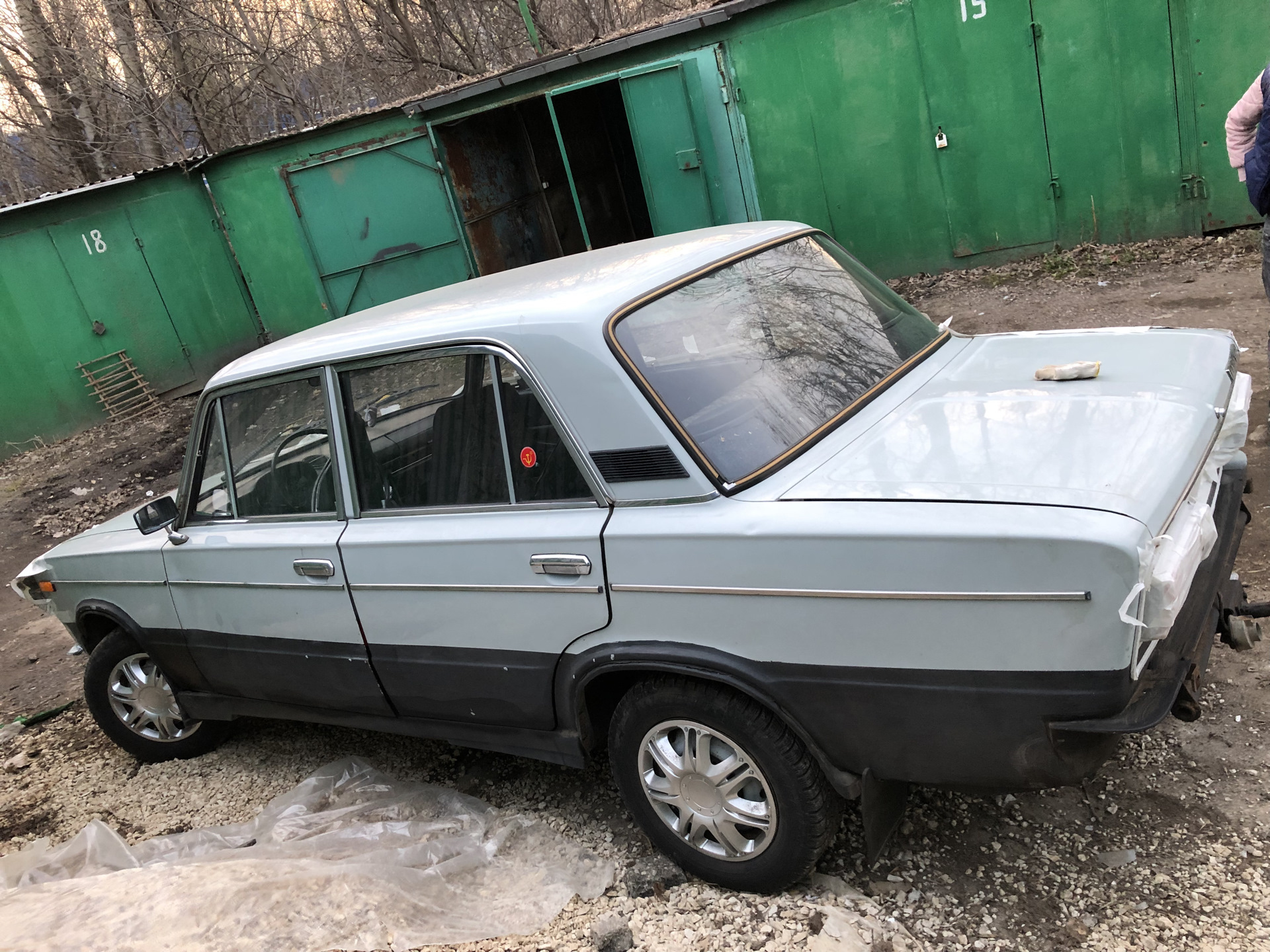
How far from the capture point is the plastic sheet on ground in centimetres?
267

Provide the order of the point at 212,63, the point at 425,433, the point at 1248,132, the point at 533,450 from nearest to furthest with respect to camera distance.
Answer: the point at 533,450, the point at 425,433, the point at 1248,132, the point at 212,63

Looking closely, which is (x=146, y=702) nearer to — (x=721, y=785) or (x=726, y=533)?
(x=721, y=785)

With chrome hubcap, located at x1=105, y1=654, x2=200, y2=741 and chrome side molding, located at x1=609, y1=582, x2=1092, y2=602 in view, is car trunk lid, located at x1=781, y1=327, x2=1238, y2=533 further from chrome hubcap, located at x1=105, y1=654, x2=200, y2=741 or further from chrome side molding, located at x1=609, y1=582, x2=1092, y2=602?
chrome hubcap, located at x1=105, y1=654, x2=200, y2=741

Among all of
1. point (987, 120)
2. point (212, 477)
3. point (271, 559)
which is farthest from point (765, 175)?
point (271, 559)

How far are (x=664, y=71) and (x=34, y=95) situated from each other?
12338mm

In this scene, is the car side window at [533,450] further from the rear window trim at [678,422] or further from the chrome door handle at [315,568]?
the chrome door handle at [315,568]

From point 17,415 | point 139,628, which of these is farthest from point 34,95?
point 139,628

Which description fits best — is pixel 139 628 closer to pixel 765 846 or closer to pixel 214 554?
pixel 214 554

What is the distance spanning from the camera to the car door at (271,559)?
10.6 feet

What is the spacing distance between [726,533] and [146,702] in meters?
3.19

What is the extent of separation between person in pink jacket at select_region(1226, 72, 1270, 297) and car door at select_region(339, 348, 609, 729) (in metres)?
3.62

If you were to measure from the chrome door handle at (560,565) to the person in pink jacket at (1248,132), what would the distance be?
11.9 feet

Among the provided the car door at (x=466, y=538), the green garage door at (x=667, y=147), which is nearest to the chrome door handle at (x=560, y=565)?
the car door at (x=466, y=538)

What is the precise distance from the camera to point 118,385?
1174 centimetres
